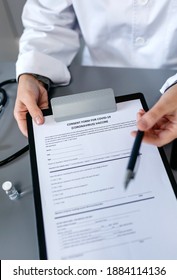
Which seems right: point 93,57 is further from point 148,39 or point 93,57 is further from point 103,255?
point 103,255

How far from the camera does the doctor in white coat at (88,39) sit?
588 mm

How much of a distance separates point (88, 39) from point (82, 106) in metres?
0.28

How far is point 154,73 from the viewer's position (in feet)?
2.14

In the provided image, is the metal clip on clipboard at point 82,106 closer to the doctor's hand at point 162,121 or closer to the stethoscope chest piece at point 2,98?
the doctor's hand at point 162,121

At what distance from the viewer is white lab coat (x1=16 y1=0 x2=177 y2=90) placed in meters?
0.60

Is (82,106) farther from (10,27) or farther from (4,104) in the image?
(10,27)

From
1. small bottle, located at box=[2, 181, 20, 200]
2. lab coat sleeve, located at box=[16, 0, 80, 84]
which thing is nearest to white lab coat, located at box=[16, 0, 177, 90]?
lab coat sleeve, located at box=[16, 0, 80, 84]

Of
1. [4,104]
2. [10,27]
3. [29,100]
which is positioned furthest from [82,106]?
[10,27]

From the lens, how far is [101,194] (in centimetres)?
43

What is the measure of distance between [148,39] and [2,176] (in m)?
0.45

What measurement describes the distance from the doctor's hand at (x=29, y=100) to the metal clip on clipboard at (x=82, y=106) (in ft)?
0.12

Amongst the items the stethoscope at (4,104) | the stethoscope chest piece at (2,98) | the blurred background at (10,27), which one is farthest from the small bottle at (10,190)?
the blurred background at (10,27)

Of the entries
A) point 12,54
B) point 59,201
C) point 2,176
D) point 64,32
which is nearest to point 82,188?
point 59,201

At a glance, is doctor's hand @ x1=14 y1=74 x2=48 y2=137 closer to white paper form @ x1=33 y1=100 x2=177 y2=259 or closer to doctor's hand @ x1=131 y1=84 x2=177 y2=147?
white paper form @ x1=33 y1=100 x2=177 y2=259
